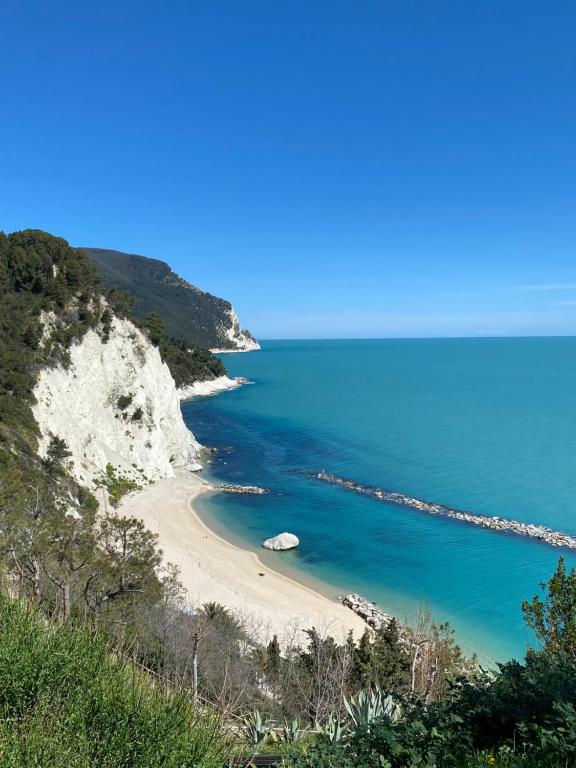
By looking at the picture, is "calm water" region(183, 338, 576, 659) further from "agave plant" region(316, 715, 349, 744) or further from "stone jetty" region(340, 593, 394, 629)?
"agave plant" region(316, 715, 349, 744)

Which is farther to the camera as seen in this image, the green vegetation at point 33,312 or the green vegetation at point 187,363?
the green vegetation at point 187,363

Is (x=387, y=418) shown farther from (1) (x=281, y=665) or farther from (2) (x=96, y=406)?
(1) (x=281, y=665)

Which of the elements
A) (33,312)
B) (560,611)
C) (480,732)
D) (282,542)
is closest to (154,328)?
(33,312)

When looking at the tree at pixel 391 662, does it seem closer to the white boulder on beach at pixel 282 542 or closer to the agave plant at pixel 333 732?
the agave plant at pixel 333 732

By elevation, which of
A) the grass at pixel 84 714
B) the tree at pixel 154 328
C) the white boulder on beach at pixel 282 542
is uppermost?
the tree at pixel 154 328

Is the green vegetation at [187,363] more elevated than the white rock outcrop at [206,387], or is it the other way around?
the green vegetation at [187,363]

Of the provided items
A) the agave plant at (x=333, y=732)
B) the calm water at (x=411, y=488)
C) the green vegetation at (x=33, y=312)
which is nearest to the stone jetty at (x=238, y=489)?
the calm water at (x=411, y=488)

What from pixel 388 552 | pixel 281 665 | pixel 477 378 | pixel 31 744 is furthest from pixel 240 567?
pixel 477 378

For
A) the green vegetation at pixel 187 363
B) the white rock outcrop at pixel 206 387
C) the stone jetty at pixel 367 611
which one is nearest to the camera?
the stone jetty at pixel 367 611
